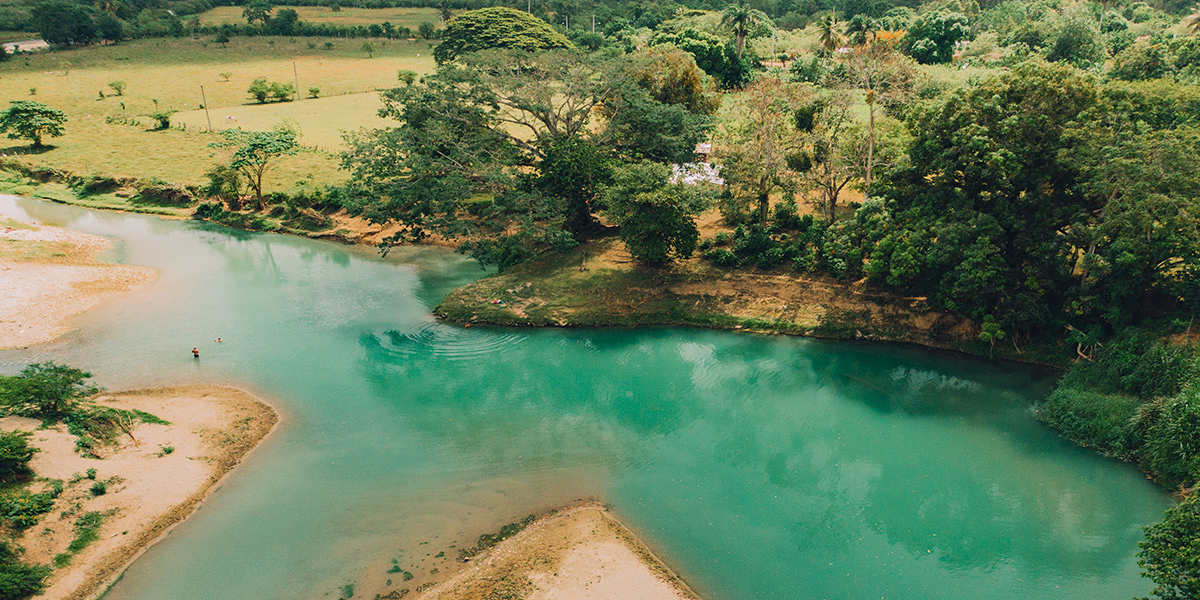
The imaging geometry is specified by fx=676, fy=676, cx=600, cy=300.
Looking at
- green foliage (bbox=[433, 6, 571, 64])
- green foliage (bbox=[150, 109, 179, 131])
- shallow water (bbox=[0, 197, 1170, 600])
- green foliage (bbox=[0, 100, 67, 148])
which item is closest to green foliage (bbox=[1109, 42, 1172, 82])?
shallow water (bbox=[0, 197, 1170, 600])

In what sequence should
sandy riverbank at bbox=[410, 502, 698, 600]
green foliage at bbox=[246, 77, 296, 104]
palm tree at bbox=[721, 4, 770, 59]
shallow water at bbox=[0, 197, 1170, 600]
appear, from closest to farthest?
sandy riverbank at bbox=[410, 502, 698, 600]
shallow water at bbox=[0, 197, 1170, 600]
green foliage at bbox=[246, 77, 296, 104]
palm tree at bbox=[721, 4, 770, 59]

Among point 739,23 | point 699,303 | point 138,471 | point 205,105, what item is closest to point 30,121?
point 205,105

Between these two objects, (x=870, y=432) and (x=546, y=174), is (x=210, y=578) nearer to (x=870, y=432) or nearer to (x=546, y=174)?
(x=870, y=432)

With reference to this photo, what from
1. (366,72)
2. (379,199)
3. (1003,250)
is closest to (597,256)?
(379,199)

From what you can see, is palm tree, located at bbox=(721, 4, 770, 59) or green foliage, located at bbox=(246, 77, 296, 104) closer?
green foliage, located at bbox=(246, 77, 296, 104)

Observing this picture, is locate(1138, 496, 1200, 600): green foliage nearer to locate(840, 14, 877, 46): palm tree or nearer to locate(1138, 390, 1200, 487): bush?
locate(1138, 390, 1200, 487): bush

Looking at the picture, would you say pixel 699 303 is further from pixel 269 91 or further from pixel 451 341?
pixel 269 91
